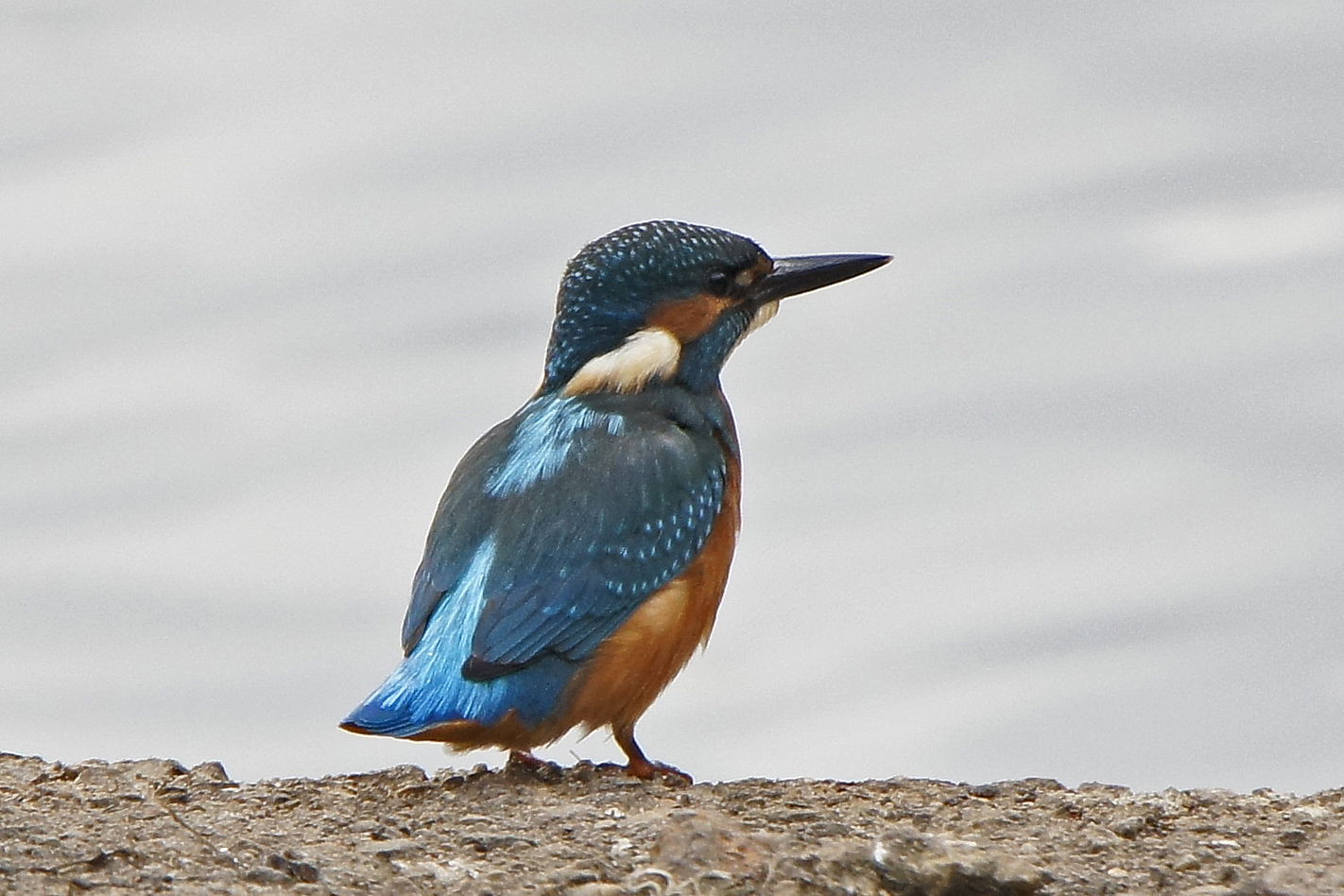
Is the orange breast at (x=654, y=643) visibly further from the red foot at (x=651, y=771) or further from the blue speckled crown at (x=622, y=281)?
the blue speckled crown at (x=622, y=281)

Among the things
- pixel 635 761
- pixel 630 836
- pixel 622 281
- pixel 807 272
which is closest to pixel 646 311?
pixel 622 281

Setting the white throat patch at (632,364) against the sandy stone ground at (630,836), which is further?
the white throat patch at (632,364)

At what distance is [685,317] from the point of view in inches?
212

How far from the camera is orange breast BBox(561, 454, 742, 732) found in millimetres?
4688

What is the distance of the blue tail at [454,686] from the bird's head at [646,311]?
2.70 feet

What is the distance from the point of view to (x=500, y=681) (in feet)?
14.8

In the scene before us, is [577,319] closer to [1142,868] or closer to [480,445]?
[480,445]

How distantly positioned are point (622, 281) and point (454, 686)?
139 cm

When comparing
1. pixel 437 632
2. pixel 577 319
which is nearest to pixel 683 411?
pixel 577 319

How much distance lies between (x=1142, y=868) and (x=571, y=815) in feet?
3.43

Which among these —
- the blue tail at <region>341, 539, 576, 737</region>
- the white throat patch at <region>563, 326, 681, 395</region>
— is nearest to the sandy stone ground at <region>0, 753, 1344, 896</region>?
the blue tail at <region>341, 539, 576, 737</region>

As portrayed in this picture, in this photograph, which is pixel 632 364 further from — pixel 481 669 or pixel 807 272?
pixel 481 669

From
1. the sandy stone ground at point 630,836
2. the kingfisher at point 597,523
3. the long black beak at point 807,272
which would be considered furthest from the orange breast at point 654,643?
the long black beak at point 807,272

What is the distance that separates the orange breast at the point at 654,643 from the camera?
4.69 meters
